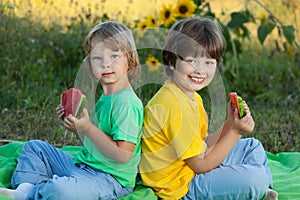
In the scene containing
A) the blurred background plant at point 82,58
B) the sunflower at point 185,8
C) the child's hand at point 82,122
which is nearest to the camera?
the child's hand at point 82,122

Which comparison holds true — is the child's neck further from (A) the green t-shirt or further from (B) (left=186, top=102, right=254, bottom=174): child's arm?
(B) (left=186, top=102, right=254, bottom=174): child's arm

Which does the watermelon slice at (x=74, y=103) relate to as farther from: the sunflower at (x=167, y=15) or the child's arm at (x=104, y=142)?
the sunflower at (x=167, y=15)

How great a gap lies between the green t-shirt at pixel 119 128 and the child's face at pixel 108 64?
63mm

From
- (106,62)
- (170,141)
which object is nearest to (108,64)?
(106,62)

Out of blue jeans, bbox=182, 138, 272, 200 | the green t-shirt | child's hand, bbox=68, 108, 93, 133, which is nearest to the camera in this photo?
child's hand, bbox=68, 108, 93, 133

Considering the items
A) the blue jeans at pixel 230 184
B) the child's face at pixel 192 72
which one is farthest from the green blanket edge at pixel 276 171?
the child's face at pixel 192 72

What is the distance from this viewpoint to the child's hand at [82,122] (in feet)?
7.13

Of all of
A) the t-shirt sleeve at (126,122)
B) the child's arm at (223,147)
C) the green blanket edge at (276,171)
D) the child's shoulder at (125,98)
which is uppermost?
the child's shoulder at (125,98)

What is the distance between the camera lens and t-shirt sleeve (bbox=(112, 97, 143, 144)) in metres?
2.27

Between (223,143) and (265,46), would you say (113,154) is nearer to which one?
(223,143)

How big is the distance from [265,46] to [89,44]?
313 cm

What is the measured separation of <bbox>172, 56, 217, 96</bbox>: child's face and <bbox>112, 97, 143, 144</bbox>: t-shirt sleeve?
20 centimetres

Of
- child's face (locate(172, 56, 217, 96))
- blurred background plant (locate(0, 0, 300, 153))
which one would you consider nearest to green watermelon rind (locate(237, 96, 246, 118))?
child's face (locate(172, 56, 217, 96))

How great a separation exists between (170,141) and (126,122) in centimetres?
18
